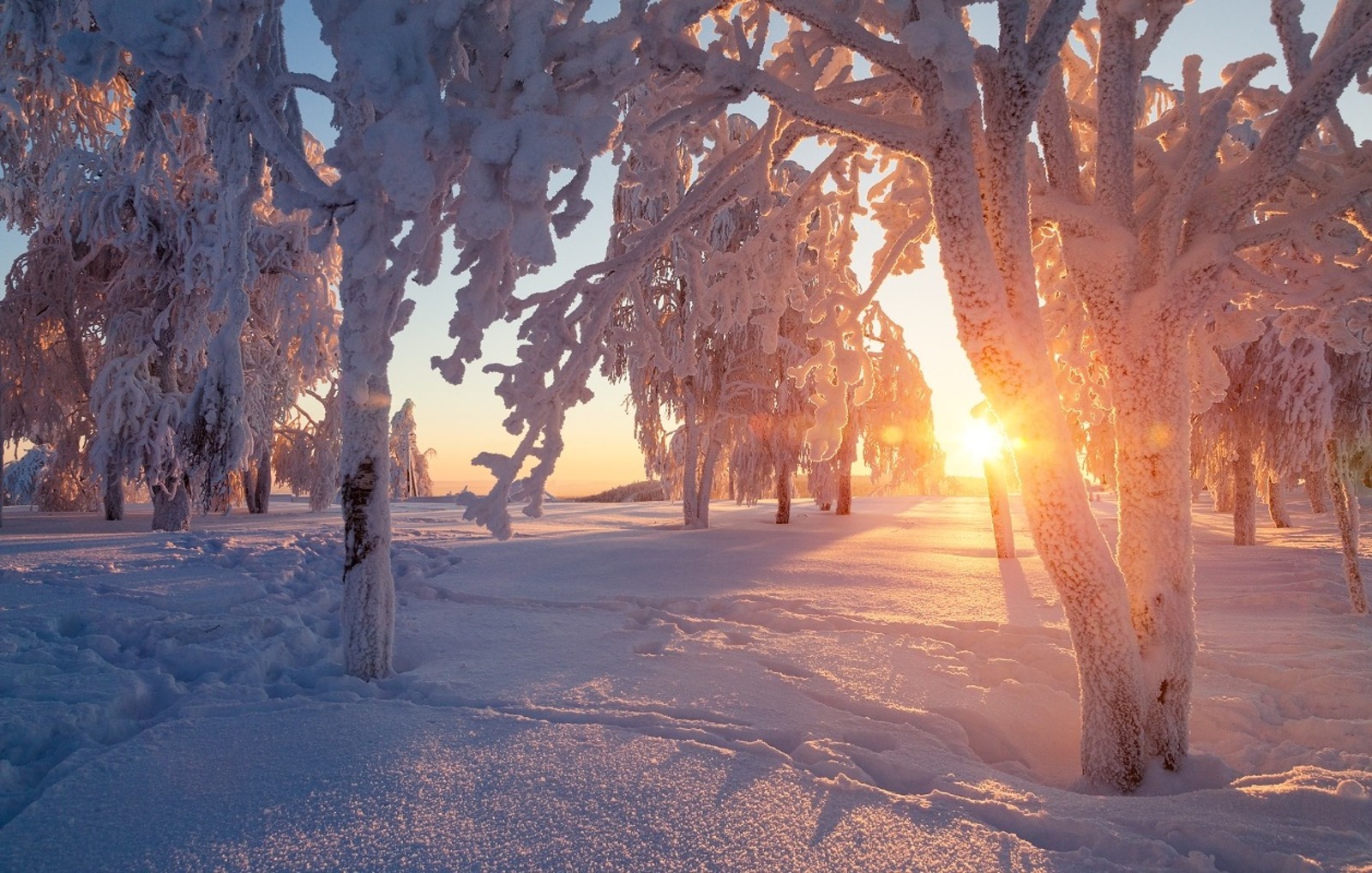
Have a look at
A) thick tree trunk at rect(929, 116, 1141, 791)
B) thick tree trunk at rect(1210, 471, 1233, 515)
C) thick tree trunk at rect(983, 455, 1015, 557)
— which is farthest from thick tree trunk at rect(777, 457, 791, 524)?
thick tree trunk at rect(1210, 471, 1233, 515)

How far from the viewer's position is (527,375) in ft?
8.73

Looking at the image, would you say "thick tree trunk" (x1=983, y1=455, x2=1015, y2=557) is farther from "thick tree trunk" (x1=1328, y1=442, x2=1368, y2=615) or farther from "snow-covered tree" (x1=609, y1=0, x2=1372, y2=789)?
"snow-covered tree" (x1=609, y1=0, x2=1372, y2=789)

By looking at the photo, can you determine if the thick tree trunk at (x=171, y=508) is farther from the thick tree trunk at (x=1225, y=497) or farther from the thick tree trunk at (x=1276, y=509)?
the thick tree trunk at (x=1225, y=497)

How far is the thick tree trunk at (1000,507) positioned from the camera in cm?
894

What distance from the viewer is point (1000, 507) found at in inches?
359

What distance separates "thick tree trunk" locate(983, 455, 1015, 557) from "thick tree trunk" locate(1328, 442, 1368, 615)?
10.0 ft

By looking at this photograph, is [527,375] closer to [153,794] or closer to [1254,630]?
[153,794]

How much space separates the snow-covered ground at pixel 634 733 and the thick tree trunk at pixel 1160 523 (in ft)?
1.11

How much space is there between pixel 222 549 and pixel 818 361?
778 cm

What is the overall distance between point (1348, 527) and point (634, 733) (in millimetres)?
7201

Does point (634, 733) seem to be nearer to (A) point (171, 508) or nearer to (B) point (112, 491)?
(A) point (171, 508)

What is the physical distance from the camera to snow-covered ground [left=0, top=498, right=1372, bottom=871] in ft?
7.02

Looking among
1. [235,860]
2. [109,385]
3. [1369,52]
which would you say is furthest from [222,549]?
[1369,52]

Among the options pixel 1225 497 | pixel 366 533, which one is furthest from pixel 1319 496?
pixel 366 533
